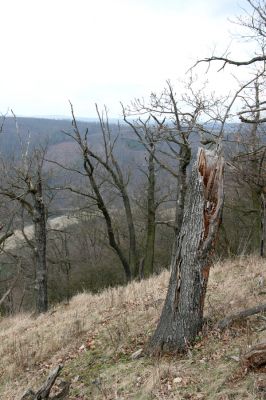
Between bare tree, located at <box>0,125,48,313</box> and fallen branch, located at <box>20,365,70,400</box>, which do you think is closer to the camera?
fallen branch, located at <box>20,365,70,400</box>

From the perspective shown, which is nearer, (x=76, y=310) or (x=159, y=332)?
(x=159, y=332)

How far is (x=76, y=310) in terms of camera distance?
8516mm

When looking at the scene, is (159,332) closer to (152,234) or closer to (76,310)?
(76,310)

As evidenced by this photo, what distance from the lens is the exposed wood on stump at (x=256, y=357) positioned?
4113mm

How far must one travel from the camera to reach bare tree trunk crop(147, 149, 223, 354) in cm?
503

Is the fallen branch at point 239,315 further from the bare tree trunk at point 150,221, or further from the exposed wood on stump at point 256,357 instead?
the bare tree trunk at point 150,221

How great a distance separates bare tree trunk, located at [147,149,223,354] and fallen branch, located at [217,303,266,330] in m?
0.32

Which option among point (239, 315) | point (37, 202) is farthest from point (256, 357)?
point (37, 202)

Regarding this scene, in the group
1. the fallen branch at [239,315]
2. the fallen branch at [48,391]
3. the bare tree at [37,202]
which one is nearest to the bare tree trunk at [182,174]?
the bare tree at [37,202]

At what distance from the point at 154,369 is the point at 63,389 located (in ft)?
3.35

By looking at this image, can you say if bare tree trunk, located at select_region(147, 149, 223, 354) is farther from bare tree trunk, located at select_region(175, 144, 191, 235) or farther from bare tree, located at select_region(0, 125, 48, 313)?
bare tree trunk, located at select_region(175, 144, 191, 235)

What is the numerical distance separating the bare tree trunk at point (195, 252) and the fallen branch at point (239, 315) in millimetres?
320

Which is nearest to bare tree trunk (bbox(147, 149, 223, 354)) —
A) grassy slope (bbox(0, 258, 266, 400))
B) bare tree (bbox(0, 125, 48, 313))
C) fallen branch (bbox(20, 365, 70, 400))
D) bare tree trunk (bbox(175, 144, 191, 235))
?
grassy slope (bbox(0, 258, 266, 400))

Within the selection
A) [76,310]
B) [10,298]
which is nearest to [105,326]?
[76,310]
